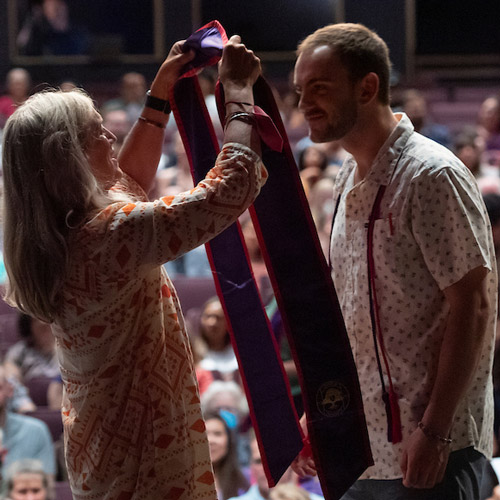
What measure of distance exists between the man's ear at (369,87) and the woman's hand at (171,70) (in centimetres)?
36

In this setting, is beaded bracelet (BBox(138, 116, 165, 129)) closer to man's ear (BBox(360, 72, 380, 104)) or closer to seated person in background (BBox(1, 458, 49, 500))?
man's ear (BBox(360, 72, 380, 104))

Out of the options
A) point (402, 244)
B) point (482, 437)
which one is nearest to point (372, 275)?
point (402, 244)

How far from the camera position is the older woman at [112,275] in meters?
1.52

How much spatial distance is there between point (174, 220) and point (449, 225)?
19.6 inches

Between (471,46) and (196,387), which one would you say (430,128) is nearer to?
(471,46)

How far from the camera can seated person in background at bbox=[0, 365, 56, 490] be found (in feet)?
11.3

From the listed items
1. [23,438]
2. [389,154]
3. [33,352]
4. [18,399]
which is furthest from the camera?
[33,352]

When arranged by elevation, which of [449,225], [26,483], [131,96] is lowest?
[26,483]

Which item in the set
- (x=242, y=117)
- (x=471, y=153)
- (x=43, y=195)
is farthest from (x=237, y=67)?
(x=471, y=153)

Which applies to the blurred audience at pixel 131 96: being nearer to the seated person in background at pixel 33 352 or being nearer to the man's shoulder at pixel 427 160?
the seated person in background at pixel 33 352

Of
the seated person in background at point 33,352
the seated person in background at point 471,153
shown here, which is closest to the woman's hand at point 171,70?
the seated person in background at point 33,352

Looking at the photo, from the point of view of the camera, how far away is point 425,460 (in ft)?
5.25

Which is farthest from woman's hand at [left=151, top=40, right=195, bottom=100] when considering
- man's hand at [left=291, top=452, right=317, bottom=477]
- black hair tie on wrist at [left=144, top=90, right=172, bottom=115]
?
man's hand at [left=291, top=452, right=317, bottom=477]

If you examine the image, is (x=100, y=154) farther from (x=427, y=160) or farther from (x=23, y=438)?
(x=23, y=438)
